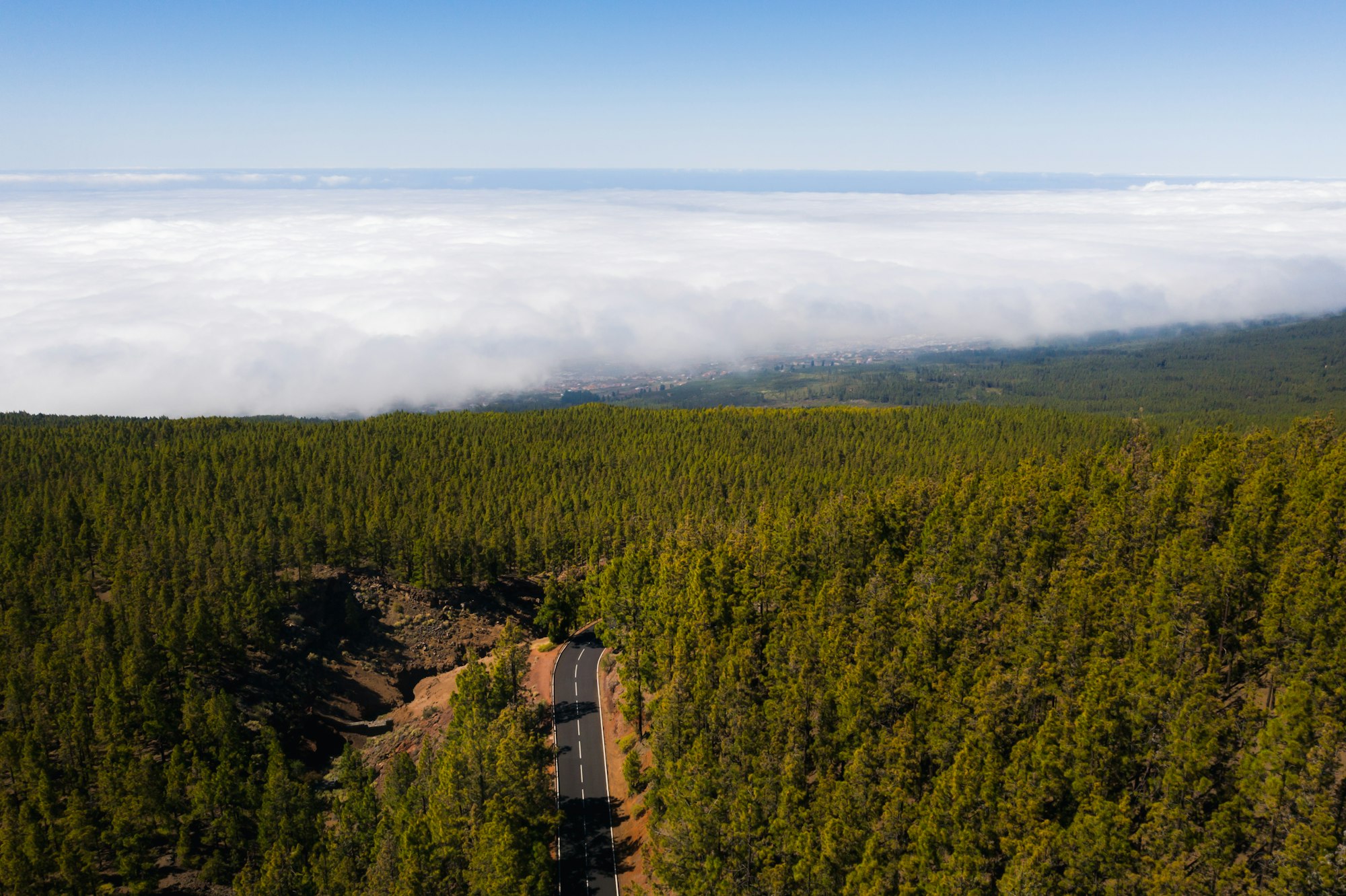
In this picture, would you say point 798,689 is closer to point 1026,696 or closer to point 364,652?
point 1026,696

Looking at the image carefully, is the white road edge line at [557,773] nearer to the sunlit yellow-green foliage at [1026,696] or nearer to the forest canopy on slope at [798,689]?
the forest canopy on slope at [798,689]

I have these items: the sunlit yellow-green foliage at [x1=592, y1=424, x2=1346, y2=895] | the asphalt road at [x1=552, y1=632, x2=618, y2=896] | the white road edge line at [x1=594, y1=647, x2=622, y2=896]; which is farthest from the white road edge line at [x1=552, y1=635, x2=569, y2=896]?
the sunlit yellow-green foliage at [x1=592, y1=424, x2=1346, y2=895]

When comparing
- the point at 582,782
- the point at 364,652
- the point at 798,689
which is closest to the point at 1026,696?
the point at 798,689

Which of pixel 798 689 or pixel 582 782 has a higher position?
pixel 798 689

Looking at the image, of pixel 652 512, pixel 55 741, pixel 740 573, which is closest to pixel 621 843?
pixel 740 573

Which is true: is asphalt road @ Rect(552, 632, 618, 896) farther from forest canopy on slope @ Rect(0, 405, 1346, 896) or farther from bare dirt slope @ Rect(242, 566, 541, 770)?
bare dirt slope @ Rect(242, 566, 541, 770)

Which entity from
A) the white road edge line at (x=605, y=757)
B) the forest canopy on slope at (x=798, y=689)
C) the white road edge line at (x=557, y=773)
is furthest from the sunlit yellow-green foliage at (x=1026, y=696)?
the white road edge line at (x=557, y=773)
